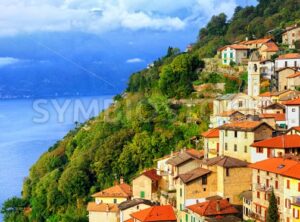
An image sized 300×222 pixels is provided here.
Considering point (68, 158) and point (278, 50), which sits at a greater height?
point (278, 50)

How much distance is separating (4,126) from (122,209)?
Answer: 8406cm

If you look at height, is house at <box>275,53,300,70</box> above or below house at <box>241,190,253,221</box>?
above

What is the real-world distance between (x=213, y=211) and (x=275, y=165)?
3.21 m

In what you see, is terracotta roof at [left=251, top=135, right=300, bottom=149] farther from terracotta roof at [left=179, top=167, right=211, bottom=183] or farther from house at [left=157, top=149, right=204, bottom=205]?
house at [left=157, top=149, right=204, bottom=205]

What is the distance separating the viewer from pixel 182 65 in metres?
50.8

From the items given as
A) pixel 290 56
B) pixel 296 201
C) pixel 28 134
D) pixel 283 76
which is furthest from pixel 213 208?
pixel 28 134

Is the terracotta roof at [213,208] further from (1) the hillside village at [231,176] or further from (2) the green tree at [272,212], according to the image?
(2) the green tree at [272,212]

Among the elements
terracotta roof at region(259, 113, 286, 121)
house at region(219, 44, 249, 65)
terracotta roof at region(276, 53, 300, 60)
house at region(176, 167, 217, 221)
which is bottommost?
house at region(176, 167, 217, 221)

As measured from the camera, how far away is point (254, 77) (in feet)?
145

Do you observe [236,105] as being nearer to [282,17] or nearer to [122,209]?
[122,209]

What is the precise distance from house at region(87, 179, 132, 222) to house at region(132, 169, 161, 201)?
31.0 inches

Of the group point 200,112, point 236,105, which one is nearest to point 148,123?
point 200,112

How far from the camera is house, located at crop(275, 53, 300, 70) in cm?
4512

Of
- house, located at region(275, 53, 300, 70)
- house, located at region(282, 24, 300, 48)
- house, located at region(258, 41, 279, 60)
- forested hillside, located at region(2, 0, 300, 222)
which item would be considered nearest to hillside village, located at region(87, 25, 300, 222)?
house, located at region(275, 53, 300, 70)
